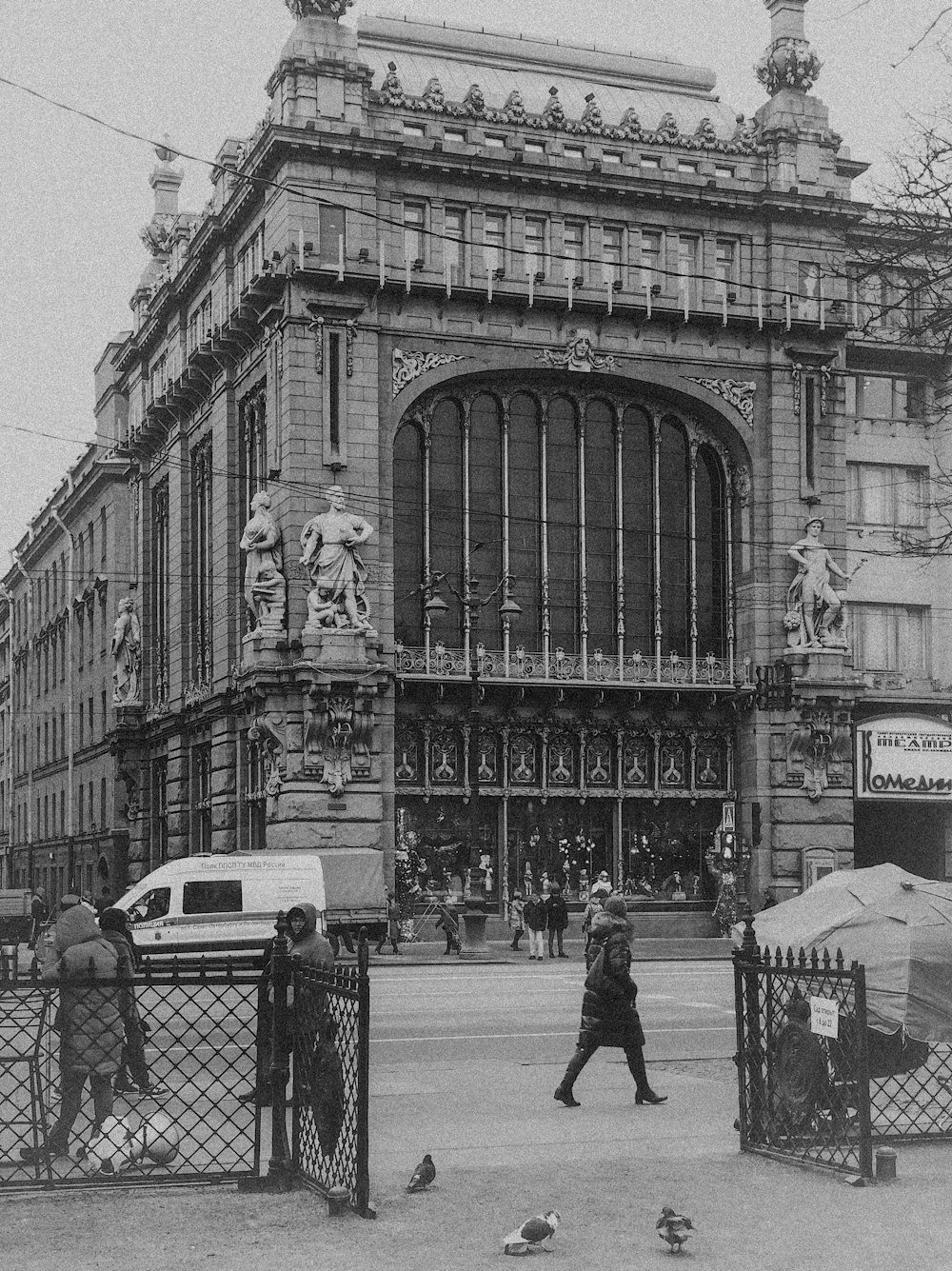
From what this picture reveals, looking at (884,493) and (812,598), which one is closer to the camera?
(812,598)

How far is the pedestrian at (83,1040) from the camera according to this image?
37.6 feet

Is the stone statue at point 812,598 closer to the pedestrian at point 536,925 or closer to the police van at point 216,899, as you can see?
the pedestrian at point 536,925

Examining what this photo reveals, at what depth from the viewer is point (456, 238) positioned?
46.0 metres

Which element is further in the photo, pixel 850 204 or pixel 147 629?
pixel 147 629

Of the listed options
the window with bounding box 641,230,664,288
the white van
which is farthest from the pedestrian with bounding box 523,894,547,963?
the window with bounding box 641,230,664,288

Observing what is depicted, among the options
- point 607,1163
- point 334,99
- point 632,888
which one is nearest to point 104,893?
point 632,888

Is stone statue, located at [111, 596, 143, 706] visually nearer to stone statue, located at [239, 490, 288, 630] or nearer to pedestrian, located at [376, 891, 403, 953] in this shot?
stone statue, located at [239, 490, 288, 630]

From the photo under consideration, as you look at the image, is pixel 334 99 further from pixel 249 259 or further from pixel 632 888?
pixel 632 888

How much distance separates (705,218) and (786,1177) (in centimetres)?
4014

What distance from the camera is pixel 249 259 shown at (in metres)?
48.3

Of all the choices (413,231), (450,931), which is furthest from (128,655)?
(450,931)

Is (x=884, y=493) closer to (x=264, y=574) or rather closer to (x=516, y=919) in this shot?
(x=516, y=919)

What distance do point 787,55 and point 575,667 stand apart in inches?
736

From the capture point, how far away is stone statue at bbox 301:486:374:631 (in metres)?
42.6
